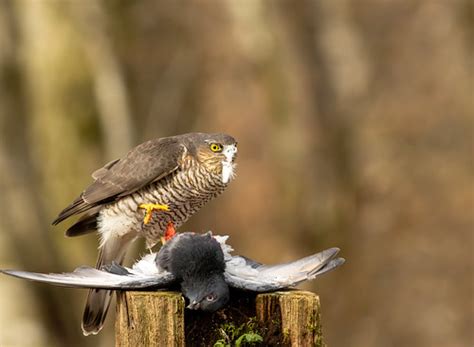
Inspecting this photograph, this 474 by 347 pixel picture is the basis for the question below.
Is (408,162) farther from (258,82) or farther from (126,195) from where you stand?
(126,195)

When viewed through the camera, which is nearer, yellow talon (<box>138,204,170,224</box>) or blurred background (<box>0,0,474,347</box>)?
yellow talon (<box>138,204,170,224</box>)

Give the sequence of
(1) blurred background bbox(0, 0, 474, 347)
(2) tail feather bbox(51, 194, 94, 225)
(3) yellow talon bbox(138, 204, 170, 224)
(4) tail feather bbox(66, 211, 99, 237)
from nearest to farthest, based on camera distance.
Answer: (2) tail feather bbox(51, 194, 94, 225) < (3) yellow talon bbox(138, 204, 170, 224) < (4) tail feather bbox(66, 211, 99, 237) < (1) blurred background bbox(0, 0, 474, 347)

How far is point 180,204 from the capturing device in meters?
5.82

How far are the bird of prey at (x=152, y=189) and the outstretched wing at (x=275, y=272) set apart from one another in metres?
1.61

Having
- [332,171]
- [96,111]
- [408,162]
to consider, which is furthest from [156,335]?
[408,162]

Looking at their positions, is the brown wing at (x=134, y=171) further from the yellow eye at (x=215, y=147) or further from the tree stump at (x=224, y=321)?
the tree stump at (x=224, y=321)

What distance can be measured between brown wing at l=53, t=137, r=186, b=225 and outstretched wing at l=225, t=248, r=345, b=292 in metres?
1.69

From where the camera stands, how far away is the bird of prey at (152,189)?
562cm

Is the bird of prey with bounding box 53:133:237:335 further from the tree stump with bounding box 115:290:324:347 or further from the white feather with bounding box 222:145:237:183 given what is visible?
the tree stump with bounding box 115:290:324:347

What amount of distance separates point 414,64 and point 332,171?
8.68ft

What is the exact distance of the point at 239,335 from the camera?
12.3ft

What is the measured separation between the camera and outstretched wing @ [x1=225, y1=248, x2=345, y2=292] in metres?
3.79

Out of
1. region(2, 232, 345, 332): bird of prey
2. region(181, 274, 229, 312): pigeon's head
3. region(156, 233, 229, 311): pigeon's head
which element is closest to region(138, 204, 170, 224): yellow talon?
region(2, 232, 345, 332): bird of prey

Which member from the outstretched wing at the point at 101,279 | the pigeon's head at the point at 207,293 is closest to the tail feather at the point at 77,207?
the outstretched wing at the point at 101,279
